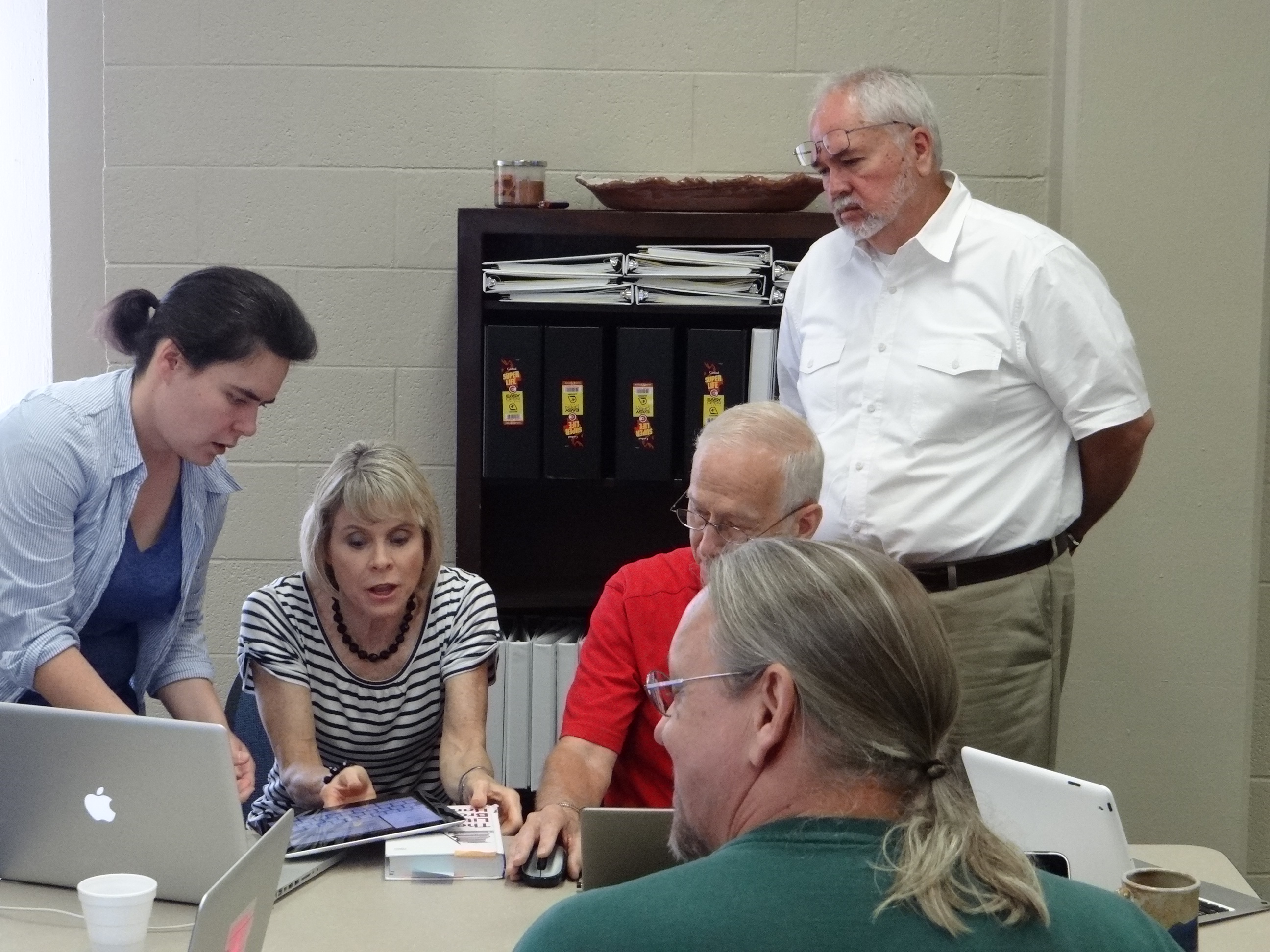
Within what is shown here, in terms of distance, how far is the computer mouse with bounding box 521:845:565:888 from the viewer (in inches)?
64.1

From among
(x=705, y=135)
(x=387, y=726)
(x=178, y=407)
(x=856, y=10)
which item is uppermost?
(x=856, y=10)

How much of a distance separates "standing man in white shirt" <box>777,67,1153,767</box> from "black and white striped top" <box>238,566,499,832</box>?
68 cm

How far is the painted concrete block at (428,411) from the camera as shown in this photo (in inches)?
121

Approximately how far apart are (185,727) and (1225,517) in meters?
2.26

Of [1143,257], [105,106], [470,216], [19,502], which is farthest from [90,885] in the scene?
[1143,257]

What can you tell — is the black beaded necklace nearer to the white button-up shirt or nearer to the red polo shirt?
the red polo shirt

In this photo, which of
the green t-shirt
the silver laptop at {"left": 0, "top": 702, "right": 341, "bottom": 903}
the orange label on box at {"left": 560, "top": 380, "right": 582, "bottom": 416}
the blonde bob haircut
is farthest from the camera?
the orange label on box at {"left": 560, "top": 380, "right": 582, "bottom": 416}

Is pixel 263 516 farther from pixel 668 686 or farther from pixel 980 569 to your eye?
pixel 668 686

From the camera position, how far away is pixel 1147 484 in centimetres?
287

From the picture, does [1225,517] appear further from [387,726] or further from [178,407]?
[178,407]

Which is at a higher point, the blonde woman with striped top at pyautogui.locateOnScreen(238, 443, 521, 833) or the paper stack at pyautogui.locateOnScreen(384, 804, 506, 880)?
the blonde woman with striped top at pyautogui.locateOnScreen(238, 443, 521, 833)

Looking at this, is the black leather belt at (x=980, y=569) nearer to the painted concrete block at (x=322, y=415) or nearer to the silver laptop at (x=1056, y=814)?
the silver laptop at (x=1056, y=814)

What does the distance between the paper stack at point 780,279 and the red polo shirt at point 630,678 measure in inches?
33.1

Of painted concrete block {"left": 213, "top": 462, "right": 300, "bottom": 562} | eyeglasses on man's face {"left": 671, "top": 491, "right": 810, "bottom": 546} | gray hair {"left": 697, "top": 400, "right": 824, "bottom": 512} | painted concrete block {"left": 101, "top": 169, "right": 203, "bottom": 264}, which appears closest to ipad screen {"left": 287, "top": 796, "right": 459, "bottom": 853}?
eyeglasses on man's face {"left": 671, "top": 491, "right": 810, "bottom": 546}
